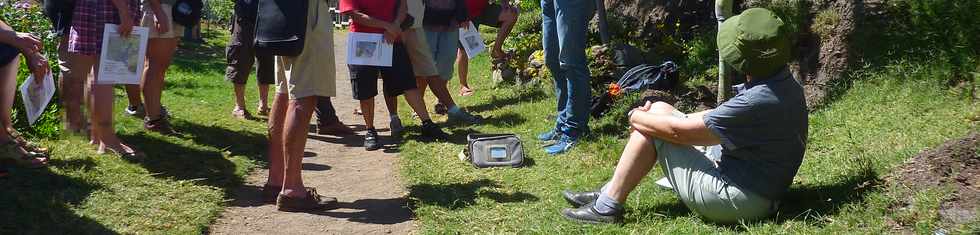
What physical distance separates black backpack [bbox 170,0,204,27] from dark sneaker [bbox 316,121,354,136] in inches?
53.9

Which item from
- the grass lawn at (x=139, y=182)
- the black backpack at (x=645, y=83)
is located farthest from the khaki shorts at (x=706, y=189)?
the black backpack at (x=645, y=83)

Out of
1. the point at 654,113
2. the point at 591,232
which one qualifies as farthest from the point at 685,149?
the point at 591,232

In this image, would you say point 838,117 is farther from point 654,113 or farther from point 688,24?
point 688,24

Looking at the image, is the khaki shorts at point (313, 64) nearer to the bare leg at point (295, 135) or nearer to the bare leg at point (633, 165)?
the bare leg at point (295, 135)

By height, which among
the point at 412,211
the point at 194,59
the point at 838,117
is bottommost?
the point at 194,59

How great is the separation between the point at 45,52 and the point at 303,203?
370 cm

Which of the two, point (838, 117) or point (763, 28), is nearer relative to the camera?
point (763, 28)

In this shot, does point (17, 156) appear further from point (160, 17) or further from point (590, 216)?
point (590, 216)

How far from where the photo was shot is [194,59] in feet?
49.6

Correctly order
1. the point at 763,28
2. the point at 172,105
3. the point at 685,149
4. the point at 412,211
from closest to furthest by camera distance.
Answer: the point at 763,28
the point at 685,149
the point at 412,211
the point at 172,105

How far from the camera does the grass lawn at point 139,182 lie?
4.43 metres

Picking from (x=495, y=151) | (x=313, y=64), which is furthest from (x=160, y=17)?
(x=495, y=151)

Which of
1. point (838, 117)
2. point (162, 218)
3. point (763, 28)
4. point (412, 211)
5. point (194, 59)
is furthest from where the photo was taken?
point (194, 59)

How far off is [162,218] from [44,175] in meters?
0.92
